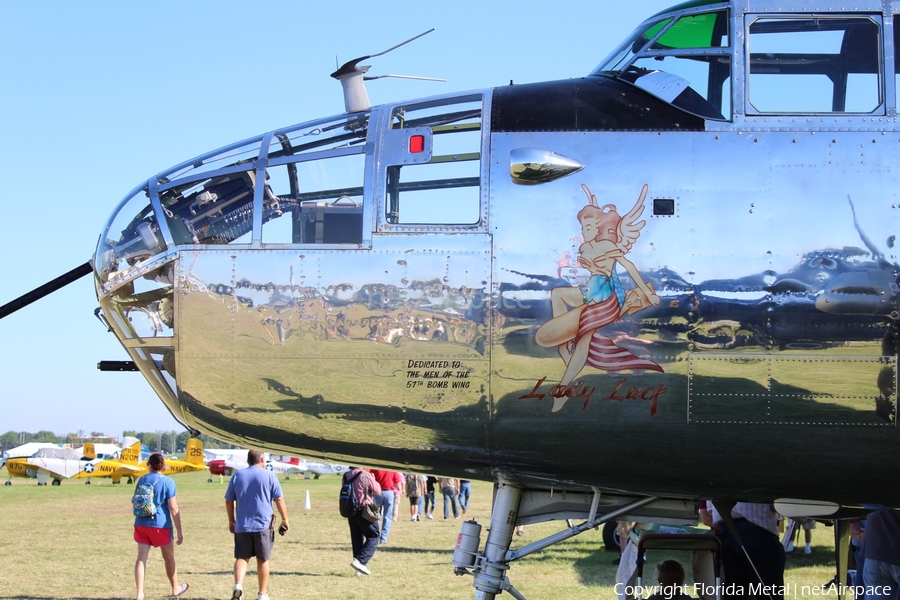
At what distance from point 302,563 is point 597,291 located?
521 inches

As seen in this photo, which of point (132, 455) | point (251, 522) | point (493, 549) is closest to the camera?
point (493, 549)

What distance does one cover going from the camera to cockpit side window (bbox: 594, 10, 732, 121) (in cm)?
614

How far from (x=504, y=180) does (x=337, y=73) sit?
192cm

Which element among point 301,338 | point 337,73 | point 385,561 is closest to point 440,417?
point 301,338

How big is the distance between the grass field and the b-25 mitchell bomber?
590cm

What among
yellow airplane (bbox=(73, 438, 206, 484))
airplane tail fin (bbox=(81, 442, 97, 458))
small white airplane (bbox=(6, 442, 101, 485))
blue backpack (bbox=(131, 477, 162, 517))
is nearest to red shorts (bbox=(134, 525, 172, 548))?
blue backpack (bbox=(131, 477, 162, 517))

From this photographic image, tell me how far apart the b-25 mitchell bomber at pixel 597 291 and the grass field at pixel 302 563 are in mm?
5902

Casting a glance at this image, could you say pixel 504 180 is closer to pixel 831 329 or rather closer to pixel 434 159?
pixel 434 159

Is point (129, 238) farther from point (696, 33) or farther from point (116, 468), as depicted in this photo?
point (116, 468)

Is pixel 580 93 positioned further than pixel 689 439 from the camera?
Yes

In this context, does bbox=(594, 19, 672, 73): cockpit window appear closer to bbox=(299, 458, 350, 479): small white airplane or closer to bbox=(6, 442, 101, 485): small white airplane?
bbox=(6, 442, 101, 485): small white airplane

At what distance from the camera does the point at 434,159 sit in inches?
253

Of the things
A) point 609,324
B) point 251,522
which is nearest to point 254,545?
point 251,522

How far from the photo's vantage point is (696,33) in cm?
638
